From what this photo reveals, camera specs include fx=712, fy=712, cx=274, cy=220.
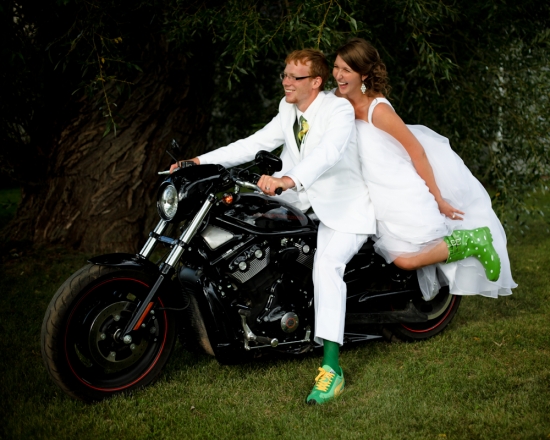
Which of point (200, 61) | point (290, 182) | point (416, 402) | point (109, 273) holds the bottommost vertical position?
point (416, 402)

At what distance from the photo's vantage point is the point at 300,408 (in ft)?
12.3

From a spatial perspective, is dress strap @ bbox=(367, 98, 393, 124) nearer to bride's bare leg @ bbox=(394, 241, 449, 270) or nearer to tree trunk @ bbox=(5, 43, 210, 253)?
bride's bare leg @ bbox=(394, 241, 449, 270)

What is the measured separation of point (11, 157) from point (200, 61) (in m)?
2.04

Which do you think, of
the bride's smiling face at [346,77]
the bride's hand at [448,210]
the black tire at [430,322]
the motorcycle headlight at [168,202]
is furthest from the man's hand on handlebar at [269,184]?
the black tire at [430,322]

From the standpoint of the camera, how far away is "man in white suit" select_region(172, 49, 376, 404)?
12.7 ft

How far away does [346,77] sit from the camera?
4.20m

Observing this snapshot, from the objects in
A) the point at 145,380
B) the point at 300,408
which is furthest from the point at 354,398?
the point at 145,380

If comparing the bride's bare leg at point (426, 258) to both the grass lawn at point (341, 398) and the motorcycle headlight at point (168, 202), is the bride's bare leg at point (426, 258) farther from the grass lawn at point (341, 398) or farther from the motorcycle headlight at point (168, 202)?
the motorcycle headlight at point (168, 202)

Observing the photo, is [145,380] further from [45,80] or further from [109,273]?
[45,80]

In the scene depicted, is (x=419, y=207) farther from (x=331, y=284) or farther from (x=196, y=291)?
(x=196, y=291)

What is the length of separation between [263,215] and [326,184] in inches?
16.7

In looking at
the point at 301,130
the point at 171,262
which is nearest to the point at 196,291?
the point at 171,262

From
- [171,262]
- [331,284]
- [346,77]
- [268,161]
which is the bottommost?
[331,284]

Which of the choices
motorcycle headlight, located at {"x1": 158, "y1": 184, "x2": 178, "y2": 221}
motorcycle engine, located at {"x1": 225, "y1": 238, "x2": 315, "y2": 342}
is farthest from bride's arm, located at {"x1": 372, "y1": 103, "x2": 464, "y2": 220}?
motorcycle headlight, located at {"x1": 158, "y1": 184, "x2": 178, "y2": 221}
